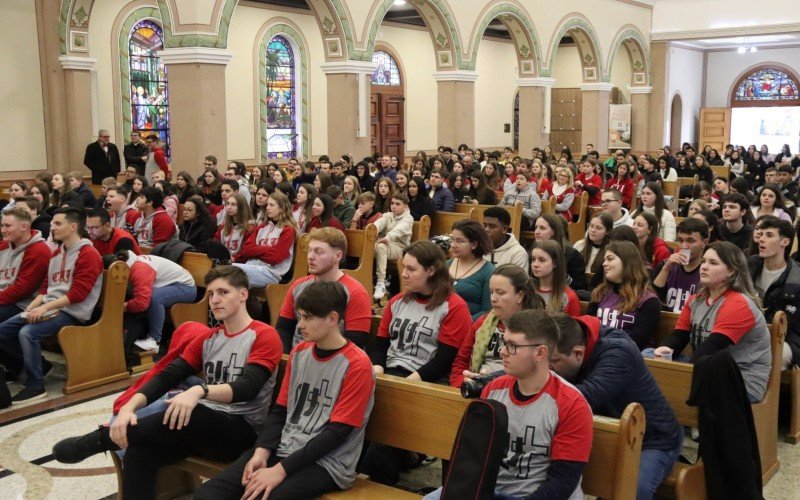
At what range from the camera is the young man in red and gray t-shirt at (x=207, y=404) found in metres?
3.65

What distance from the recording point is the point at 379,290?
8523 millimetres

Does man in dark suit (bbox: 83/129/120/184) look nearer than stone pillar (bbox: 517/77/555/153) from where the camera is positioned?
Yes

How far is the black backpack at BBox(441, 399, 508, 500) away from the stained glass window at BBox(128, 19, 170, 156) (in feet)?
45.7

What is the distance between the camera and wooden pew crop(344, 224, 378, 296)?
7984 millimetres

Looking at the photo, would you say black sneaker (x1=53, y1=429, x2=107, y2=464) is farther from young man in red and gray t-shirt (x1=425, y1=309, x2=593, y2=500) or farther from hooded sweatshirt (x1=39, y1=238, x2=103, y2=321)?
hooded sweatshirt (x1=39, y1=238, x2=103, y2=321)

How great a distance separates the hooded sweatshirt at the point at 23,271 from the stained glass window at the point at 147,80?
976cm

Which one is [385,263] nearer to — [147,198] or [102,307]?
[147,198]

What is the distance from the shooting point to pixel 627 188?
1198 centimetres

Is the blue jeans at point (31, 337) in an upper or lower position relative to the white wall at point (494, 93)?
lower

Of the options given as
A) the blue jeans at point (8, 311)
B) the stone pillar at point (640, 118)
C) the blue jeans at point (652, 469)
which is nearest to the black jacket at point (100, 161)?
the blue jeans at point (8, 311)

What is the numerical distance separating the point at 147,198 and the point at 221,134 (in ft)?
14.5

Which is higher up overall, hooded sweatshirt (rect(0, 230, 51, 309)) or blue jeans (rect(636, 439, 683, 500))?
hooded sweatshirt (rect(0, 230, 51, 309))

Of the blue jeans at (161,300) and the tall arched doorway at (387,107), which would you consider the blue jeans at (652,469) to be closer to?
the blue jeans at (161,300)

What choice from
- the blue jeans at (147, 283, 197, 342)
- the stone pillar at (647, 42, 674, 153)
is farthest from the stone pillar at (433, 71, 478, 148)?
the blue jeans at (147, 283, 197, 342)
